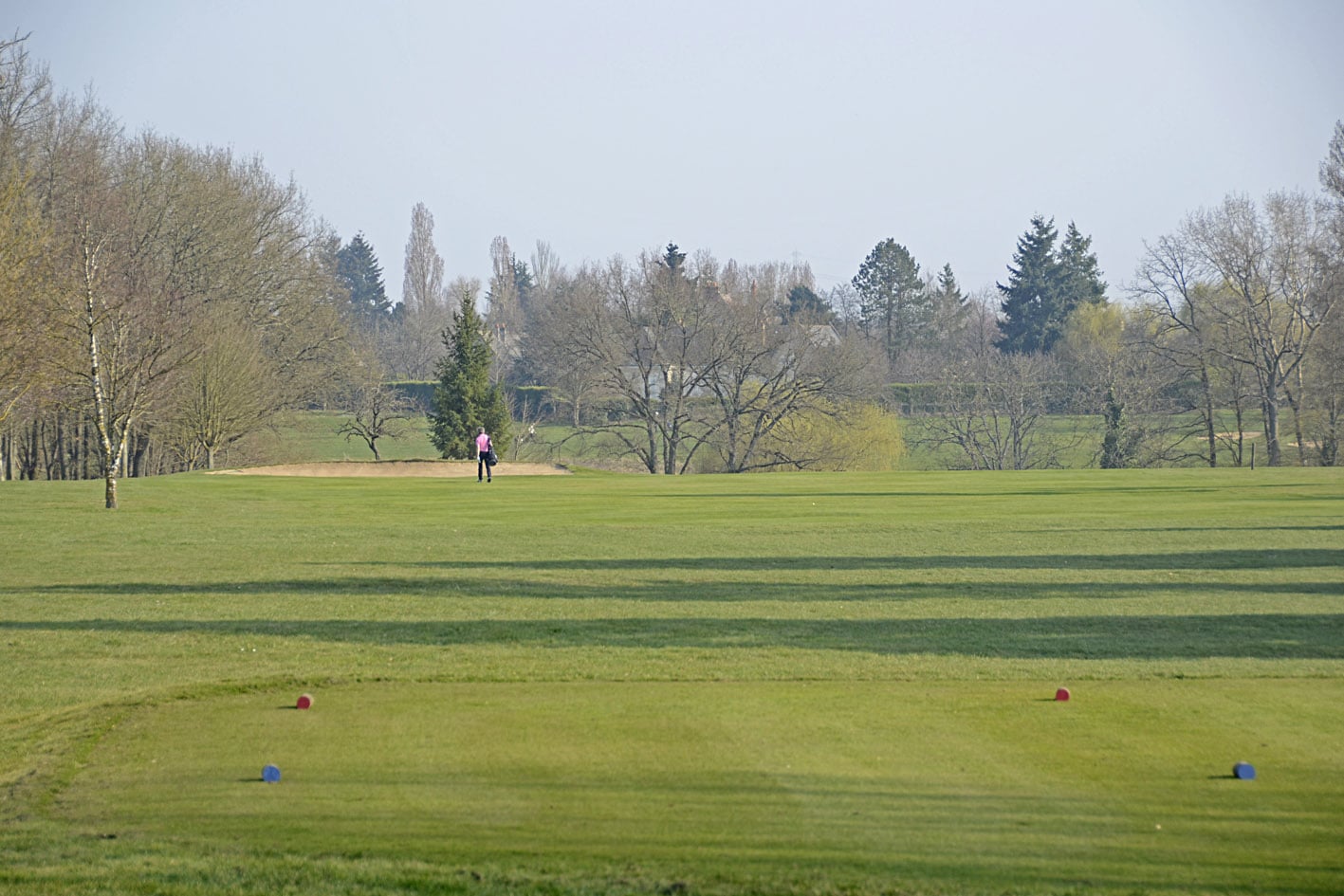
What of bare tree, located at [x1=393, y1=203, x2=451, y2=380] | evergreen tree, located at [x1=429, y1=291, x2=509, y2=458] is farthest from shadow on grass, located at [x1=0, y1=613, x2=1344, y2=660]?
bare tree, located at [x1=393, y1=203, x2=451, y2=380]

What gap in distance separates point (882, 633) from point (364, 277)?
17349 centimetres

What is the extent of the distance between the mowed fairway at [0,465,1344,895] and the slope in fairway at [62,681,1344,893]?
30 mm

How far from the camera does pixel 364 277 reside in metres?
179

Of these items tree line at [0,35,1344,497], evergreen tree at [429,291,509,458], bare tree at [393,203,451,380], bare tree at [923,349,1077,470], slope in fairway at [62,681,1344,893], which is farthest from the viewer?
bare tree at [393,203,451,380]

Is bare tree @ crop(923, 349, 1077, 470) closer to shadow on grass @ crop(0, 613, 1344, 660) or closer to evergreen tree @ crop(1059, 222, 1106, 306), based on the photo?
evergreen tree @ crop(1059, 222, 1106, 306)

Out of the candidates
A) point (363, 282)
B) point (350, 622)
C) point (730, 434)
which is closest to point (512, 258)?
point (363, 282)

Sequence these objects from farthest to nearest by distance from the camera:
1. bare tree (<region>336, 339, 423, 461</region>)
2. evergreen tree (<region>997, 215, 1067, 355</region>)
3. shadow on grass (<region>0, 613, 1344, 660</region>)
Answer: evergreen tree (<region>997, 215, 1067, 355</region>) < bare tree (<region>336, 339, 423, 461</region>) < shadow on grass (<region>0, 613, 1344, 660</region>)

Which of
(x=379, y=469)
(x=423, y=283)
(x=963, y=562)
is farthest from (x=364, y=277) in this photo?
(x=963, y=562)

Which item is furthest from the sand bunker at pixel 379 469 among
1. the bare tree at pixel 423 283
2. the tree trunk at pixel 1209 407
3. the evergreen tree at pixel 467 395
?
the bare tree at pixel 423 283

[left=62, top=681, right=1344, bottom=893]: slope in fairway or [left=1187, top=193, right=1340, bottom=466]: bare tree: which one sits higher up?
[left=1187, top=193, right=1340, bottom=466]: bare tree

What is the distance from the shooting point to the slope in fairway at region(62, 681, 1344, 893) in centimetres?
603

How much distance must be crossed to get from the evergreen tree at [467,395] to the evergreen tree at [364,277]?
4042 inches

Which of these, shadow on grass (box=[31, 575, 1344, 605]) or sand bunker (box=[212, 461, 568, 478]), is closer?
shadow on grass (box=[31, 575, 1344, 605])

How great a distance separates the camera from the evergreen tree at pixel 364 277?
169 m
